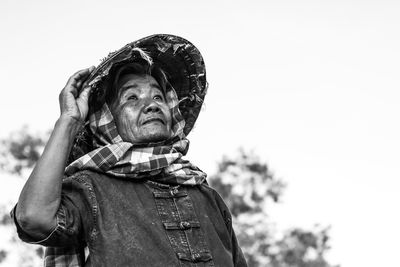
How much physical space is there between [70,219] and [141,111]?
810mm

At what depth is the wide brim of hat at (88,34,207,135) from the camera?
3.28 meters

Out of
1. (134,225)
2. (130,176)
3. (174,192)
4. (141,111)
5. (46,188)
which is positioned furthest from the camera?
(141,111)

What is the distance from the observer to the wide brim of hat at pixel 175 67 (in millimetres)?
3279

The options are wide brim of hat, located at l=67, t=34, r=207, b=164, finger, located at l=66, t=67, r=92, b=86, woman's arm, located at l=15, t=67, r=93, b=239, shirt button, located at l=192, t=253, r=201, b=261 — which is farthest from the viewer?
wide brim of hat, located at l=67, t=34, r=207, b=164

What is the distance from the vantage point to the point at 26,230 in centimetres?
270

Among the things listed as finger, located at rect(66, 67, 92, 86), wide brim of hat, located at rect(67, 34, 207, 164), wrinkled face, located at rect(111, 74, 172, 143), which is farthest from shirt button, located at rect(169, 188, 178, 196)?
finger, located at rect(66, 67, 92, 86)

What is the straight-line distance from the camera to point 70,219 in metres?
Result: 2.80

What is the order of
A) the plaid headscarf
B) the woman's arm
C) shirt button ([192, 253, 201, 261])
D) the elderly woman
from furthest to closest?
the plaid headscarf, shirt button ([192, 253, 201, 261]), the elderly woman, the woman's arm

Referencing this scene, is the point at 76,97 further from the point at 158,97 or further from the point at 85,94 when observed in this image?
the point at 158,97

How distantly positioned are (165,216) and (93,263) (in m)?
0.42

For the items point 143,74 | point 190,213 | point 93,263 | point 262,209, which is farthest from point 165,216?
point 262,209

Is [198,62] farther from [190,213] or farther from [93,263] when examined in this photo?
[93,263]

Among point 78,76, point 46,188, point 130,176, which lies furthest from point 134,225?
point 78,76

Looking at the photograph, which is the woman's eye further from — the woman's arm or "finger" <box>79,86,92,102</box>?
the woman's arm
